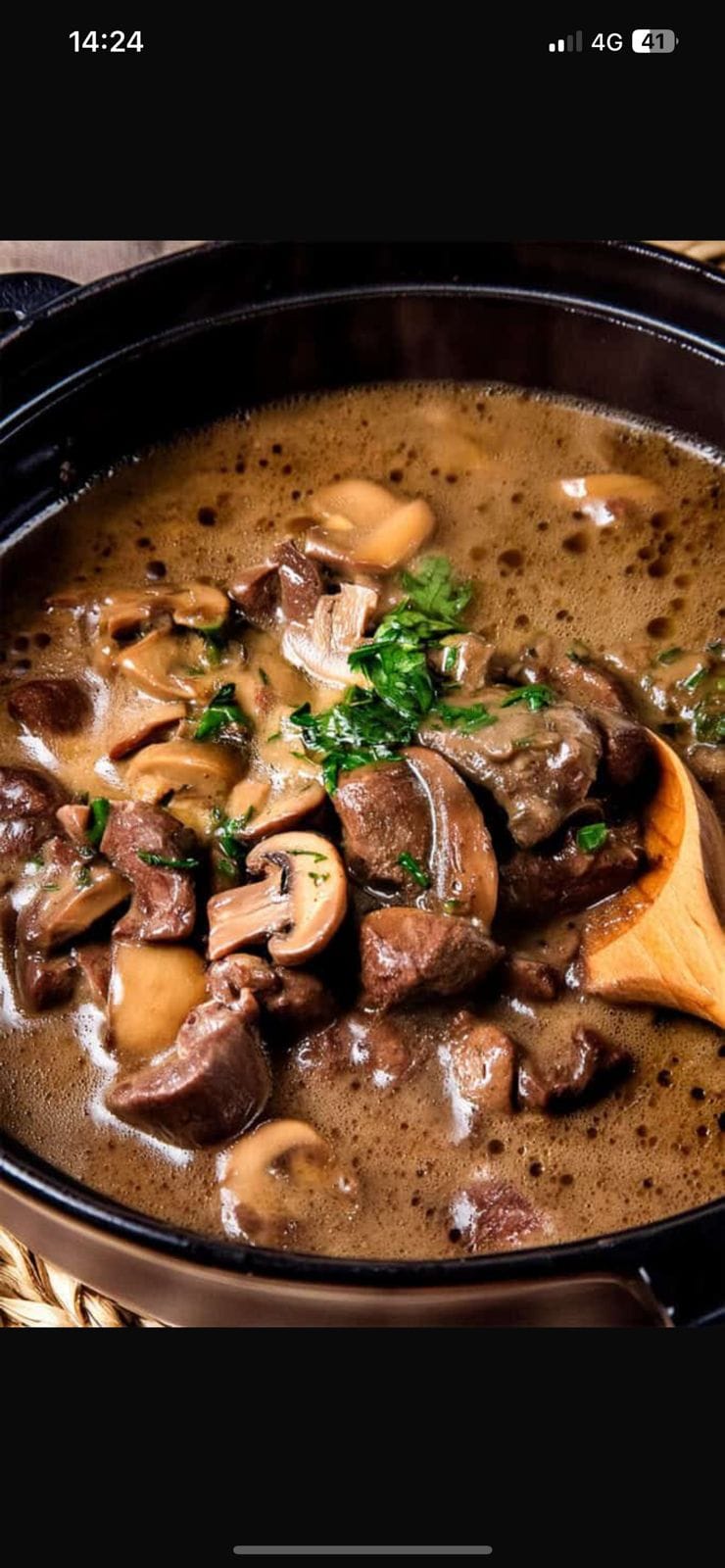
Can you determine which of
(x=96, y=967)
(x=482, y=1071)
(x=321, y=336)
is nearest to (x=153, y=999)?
(x=96, y=967)

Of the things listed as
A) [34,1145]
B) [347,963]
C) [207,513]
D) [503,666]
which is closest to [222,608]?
[207,513]

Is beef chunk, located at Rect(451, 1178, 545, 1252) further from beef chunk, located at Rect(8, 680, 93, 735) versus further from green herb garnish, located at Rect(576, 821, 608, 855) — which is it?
beef chunk, located at Rect(8, 680, 93, 735)

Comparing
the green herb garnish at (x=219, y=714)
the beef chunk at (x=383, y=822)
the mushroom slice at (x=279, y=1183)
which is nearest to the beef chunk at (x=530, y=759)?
the beef chunk at (x=383, y=822)

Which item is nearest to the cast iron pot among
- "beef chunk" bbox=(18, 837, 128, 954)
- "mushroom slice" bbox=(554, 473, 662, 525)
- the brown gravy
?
the brown gravy

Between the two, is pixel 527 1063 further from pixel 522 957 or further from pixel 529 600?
pixel 529 600

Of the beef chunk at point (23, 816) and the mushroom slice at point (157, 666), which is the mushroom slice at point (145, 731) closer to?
the mushroom slice at point (157, 666)

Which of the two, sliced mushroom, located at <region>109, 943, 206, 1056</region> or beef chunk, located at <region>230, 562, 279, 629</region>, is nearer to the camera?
sliced mushroom, located at <region>109, 943, 206, 1056</region>
